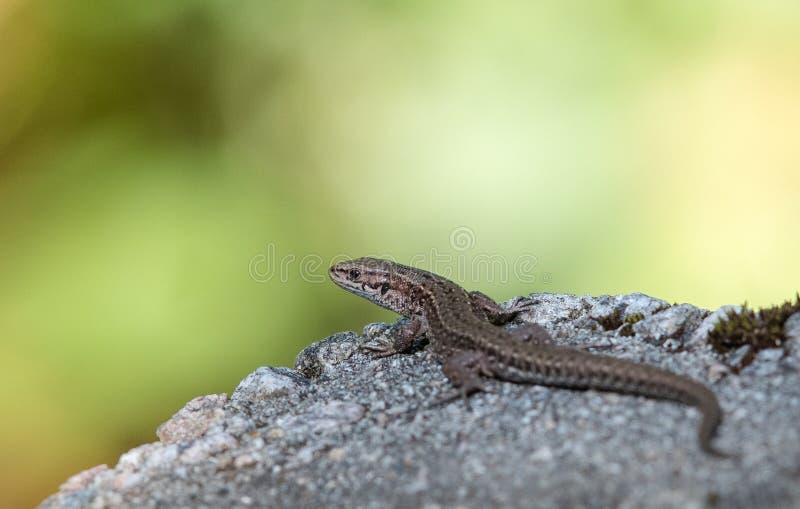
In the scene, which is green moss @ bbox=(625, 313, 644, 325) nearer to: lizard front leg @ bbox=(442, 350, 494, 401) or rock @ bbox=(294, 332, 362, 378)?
lizard front leg @ bbox=(442, 350, 494, 401)

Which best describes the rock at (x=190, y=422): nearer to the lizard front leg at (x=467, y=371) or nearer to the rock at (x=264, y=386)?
the rock at (x=264, y=386)

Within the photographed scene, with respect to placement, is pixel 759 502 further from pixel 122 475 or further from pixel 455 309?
pixel 122 475

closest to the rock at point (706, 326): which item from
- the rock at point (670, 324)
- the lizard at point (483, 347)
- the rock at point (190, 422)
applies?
the rock at point (670, 324)

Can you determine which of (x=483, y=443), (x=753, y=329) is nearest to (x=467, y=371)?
(x=483, y=443)

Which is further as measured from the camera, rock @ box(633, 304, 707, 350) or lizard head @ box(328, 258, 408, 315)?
lizard head @ box(328, 258, 408, 315)

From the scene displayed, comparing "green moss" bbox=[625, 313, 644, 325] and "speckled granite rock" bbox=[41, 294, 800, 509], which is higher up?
"green moss" bbox=[625, 313, 644, 325]

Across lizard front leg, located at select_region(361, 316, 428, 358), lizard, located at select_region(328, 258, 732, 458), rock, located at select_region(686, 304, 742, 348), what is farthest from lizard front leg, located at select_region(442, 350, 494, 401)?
rock, located at select_region(686, 304, 742, 348)

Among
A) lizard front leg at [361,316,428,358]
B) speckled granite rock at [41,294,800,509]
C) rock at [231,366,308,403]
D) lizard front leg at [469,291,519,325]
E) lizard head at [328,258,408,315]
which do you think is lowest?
speckled granite rock at [41,294,800,509]
